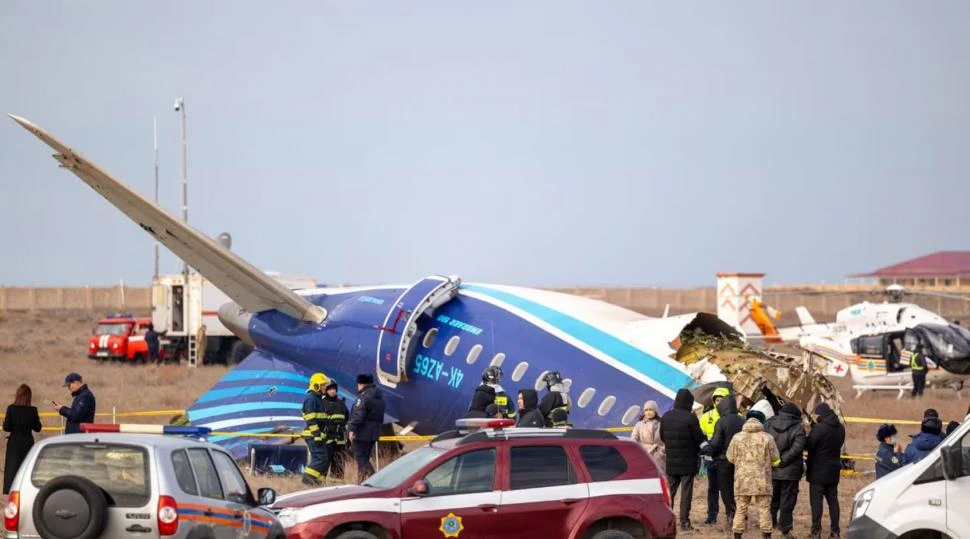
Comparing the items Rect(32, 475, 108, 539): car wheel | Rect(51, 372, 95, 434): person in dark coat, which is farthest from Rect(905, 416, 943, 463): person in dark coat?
Rect(51, 372, 95, 434): person in dark coat

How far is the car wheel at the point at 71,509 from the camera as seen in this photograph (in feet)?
36.7

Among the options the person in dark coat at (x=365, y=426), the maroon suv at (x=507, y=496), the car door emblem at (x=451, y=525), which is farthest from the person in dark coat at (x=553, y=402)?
the car door emblem at (x=451, y=525)

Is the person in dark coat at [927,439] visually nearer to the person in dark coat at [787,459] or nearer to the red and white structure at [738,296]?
the person in dark coat at [787,459]

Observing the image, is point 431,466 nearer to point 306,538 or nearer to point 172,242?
point 306,538

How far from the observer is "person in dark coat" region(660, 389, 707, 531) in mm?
17703

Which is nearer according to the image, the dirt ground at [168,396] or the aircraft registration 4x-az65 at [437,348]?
the dirt ground at [168,396]

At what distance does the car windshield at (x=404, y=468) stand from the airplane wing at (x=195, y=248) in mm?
9321

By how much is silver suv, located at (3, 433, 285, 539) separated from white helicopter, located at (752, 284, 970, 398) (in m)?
29.3

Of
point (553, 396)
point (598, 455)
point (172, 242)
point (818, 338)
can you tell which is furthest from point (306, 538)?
point (818, 338)

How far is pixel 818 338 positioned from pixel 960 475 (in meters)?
31.1

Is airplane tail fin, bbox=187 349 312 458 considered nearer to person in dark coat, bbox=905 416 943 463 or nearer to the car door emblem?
the car door emblem

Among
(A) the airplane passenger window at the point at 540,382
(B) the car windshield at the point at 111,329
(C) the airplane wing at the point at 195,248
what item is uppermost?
(C) the airplane wing at the point at 195,248

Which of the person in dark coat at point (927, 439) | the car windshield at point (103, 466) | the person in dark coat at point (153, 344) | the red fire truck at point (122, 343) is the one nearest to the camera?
the car windshield at point (103, 466)

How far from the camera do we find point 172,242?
23438 millimetres
